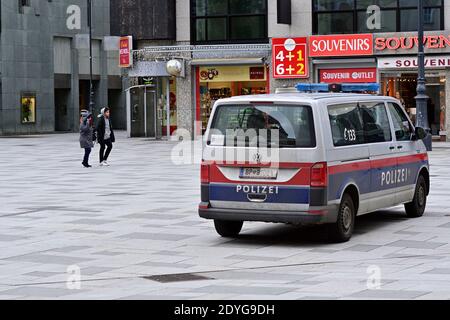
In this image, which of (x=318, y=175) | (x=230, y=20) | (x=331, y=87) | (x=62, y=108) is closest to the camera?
(x=318, y=175)

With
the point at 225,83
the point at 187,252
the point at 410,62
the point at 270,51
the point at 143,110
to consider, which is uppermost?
the point at 270,51

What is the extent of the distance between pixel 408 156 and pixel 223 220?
336 centimetres

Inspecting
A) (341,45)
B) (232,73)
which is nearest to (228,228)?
(341,45)

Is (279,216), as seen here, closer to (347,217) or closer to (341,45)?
(347,217)

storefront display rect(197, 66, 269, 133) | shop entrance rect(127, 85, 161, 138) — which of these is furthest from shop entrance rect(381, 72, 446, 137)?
shop entrance rect(127, 85, 161, 138)

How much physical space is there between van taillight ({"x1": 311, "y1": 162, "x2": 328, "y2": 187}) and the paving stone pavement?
81 centimetres

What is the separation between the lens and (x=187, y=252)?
12641 mm

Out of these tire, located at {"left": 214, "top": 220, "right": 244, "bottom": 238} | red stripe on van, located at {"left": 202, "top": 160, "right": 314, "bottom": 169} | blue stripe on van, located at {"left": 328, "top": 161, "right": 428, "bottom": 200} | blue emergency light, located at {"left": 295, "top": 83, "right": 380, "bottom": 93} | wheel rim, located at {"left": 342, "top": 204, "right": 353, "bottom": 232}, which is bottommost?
tire, located at {"left": 214, "top": 220, "right": 244, "bottom": 238}

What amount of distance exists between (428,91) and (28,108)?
2748 cm

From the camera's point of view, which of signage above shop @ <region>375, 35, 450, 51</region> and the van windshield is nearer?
the van windshield

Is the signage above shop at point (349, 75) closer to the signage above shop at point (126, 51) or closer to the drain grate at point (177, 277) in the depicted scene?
the signage above shop at point (126, 51)

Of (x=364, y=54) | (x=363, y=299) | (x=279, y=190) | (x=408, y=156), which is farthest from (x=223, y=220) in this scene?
(x=364, y=54)

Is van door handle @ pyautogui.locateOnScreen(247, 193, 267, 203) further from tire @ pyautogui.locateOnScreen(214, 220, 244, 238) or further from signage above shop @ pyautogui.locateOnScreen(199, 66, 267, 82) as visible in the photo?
signage above shop @ pyautogui.locateOnScreen(199, 66, 267, 82)

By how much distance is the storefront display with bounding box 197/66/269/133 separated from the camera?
43250 millimetres
